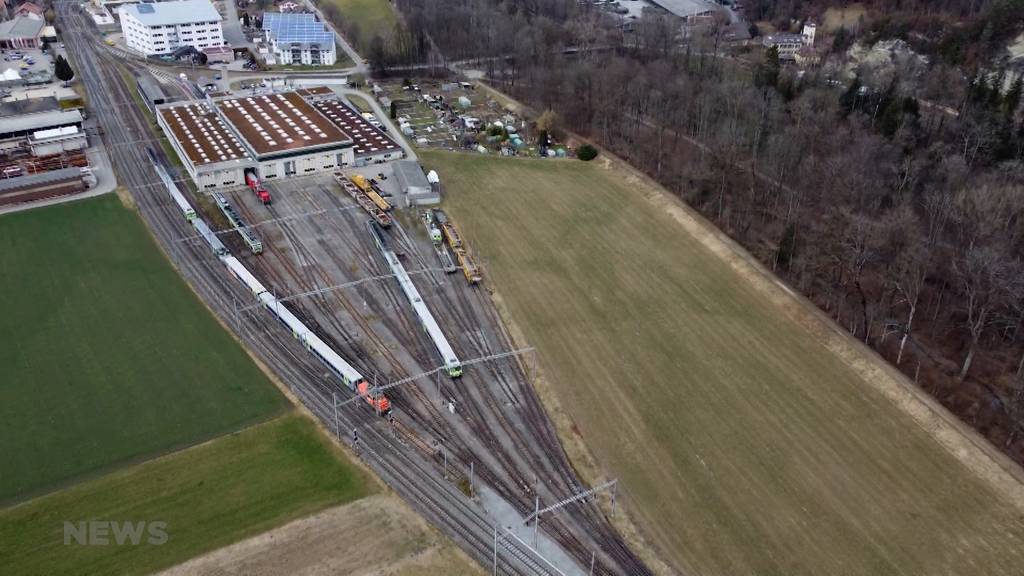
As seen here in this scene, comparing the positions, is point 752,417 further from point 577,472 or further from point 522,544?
point 522,544

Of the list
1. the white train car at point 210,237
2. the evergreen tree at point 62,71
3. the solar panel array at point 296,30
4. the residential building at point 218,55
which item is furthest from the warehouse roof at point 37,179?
the solar panel array at point 296,30

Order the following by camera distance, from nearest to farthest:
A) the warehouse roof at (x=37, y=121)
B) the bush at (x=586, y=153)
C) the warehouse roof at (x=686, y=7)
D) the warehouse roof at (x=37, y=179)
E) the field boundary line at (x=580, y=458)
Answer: the field boundary line at (x=580, y=458) → the warehouse roof at (x=37, y=179) → the warehouse roof at (x=37, y=121) → the bush at (x=586, y=153) → the warehouse roof at (x=686, y=7)

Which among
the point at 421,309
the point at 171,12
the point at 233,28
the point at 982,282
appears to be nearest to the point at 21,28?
the point at 171,12

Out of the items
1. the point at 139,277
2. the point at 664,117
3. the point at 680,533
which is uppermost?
the point at 664,117

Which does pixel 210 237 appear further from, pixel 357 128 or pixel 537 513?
pixel 537 513

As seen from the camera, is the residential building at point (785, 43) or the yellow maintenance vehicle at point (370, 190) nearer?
the yellow maintenance vehicle at point (370, 190)


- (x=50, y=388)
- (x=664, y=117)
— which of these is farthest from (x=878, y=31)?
(x=50, y=388)

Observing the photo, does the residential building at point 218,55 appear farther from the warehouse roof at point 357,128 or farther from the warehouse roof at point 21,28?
the warehouse roof at point 357,128
